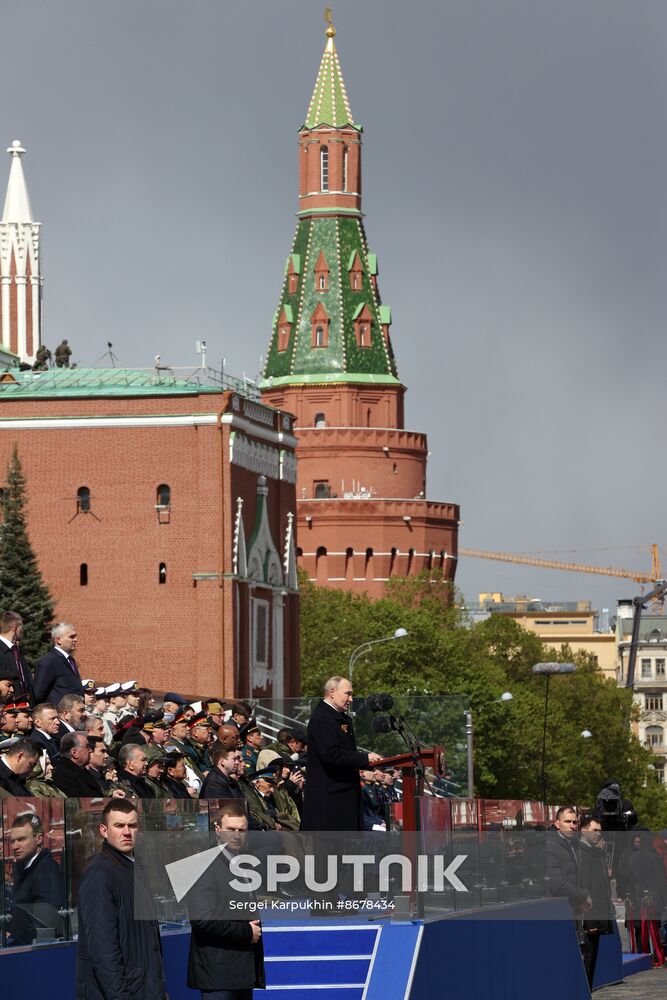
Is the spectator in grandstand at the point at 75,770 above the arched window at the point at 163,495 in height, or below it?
below

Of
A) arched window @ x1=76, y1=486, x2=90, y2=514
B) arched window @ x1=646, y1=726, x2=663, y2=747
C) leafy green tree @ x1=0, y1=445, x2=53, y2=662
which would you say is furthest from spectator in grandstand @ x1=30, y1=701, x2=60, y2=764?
arched window @ x1=646, y1=726, x2=663, y2=747

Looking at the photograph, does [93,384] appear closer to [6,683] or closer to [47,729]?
[6,683]

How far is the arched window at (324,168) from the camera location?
12912cm

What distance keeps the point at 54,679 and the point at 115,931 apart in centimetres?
904

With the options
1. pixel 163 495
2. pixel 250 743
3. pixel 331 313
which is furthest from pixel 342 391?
pixel 250 743

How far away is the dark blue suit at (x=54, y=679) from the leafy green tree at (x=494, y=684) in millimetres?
50362

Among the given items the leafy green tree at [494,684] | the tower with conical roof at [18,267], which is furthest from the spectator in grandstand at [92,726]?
the tower with conical roof at [18,267]

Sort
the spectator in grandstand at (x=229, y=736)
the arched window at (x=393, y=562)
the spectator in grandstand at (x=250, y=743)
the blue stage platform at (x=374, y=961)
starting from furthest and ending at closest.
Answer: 1. the arched window at (x=393, y=562)
2. the spectator in grandstand at (x=250, y=743)
3. the spectator in grandstand at (x=229, y=736)
4. the blue stage platform at (x=374, y=961)

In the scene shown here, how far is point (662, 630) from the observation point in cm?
18362

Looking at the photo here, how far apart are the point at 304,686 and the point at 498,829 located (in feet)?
248

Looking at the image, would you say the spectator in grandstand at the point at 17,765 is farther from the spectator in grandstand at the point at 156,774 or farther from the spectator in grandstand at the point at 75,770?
the spectator in grandstand at the point at 156,774

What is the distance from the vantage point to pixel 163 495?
72.3 m

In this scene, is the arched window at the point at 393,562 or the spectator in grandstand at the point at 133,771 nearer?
the spectator in grandstand at the point at 133,771

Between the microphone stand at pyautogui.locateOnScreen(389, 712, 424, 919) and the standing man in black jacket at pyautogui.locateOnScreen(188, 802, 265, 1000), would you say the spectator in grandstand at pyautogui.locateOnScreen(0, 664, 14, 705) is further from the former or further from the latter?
the standing man in black jacket at pyautogui.locateOnScreen(188, 802, 265, 1000)
